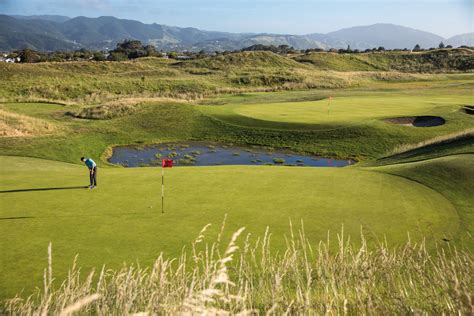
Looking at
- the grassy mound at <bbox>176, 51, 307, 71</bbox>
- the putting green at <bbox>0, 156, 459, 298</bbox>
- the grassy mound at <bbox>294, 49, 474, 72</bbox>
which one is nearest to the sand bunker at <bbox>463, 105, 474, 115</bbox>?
the putting green at <bbox>0, 156, 459, 298</bbox>

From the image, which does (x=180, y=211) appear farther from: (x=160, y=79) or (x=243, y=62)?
(x=243, y=62)

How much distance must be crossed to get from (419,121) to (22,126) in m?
27.3

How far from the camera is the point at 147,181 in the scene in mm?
13703

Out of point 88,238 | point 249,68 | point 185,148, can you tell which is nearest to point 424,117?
point 185,148

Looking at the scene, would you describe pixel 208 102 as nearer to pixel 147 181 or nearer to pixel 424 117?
pixel 424 117

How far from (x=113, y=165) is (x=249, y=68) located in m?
57.4

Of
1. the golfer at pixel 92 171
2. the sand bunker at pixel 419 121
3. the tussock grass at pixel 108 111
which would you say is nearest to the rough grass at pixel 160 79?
the tussock grass at pixel 108 111

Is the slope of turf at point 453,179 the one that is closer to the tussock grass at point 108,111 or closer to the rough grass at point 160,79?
the tussock grass at point 108,111

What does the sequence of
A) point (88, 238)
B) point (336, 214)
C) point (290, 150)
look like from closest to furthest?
point (88, 238) < point (336, 214) < point (290, 150)

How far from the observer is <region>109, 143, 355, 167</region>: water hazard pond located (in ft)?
84.0

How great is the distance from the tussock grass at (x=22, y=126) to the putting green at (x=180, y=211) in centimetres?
1508

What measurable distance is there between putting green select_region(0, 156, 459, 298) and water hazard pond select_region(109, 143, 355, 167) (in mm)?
10557

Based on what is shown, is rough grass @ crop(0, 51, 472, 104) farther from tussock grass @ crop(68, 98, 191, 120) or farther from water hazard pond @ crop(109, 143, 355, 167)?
water hazard pond @ crop(109, 143, 355, 167)

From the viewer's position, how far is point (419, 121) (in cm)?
3203
